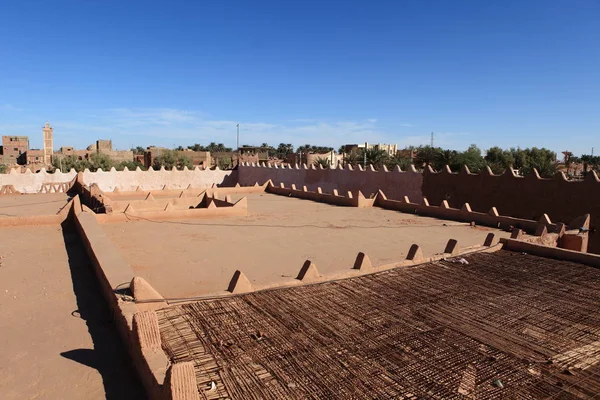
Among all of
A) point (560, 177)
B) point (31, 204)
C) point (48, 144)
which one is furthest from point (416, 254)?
point (48, 144)

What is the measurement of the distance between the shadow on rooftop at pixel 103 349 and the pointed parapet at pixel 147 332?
483 mm

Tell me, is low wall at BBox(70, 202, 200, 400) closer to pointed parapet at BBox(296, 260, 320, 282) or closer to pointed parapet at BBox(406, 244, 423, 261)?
pointed parapet at BBox(296, 260, 320, 282)

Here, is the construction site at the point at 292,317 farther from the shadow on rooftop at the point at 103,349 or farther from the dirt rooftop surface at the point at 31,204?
the dirt rooftop surface at the point at 31,204

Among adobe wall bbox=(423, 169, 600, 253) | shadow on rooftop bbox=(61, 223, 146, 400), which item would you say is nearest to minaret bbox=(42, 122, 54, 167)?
adobe wall bbox=(423, 169, 600, 253)

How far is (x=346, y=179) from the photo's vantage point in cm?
2594

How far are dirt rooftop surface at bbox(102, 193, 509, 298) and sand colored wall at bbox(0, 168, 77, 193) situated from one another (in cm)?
1666

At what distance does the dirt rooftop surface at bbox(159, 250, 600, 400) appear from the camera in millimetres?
3867

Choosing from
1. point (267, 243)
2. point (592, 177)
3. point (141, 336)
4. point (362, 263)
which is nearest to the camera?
point (141, 336)

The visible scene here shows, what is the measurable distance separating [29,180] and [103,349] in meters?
26.2

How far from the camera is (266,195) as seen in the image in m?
25.5

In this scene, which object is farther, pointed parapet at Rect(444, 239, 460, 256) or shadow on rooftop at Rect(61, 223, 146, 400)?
pointed parapet at Rect(444, 239, 460, 256)

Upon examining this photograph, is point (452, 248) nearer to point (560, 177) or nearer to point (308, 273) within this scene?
point (308, 273)

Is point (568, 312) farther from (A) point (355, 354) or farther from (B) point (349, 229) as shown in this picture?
(B) point (349, 229)

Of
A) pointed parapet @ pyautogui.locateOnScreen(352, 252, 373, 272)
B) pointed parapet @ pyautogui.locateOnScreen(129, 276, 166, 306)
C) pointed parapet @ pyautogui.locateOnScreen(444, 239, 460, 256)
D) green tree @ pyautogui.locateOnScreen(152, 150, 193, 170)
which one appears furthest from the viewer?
green tree @ pyautogui.locateOnScreen(152, 150, 193, 170)
